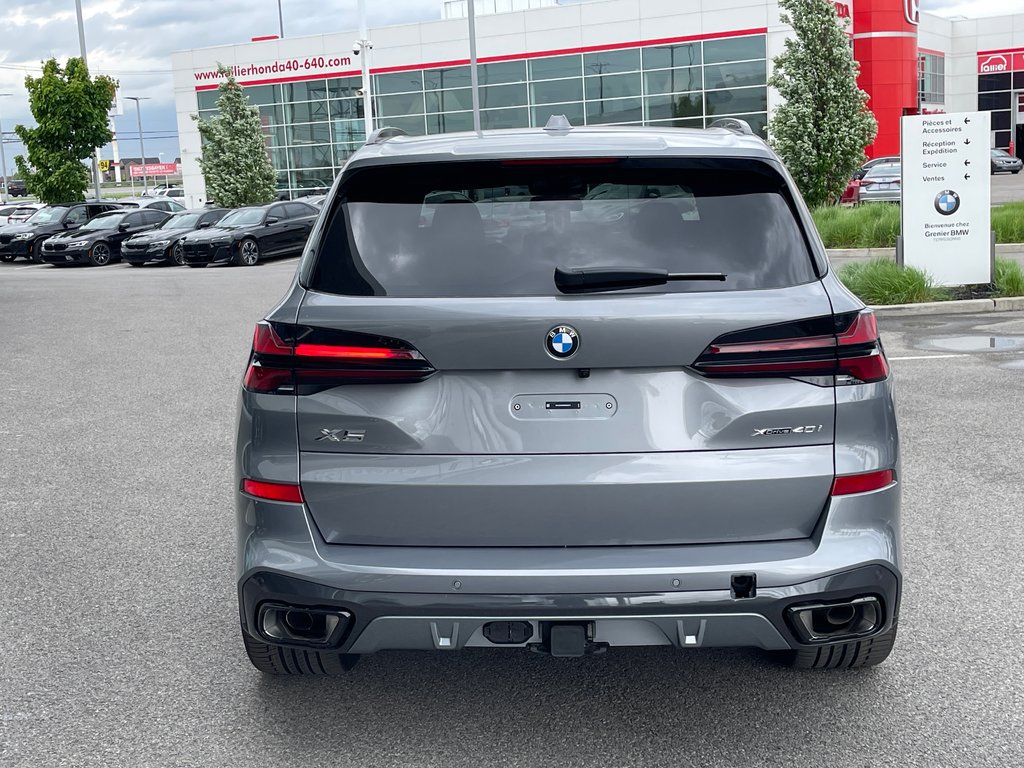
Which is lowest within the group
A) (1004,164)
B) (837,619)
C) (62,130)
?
(837,619)

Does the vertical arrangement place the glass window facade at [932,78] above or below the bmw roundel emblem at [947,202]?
above

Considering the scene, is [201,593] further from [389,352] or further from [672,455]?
[672,455]

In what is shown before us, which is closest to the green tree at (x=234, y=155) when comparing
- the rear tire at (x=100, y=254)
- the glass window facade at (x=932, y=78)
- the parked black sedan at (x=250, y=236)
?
the rear tire at (x=100, y=254)

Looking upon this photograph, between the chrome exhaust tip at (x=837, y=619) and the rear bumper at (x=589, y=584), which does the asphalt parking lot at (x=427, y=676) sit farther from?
the rear bumper at (x=589, y=584)

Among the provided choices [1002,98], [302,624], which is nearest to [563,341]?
[302,624]

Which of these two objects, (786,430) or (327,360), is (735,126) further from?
(327,360)

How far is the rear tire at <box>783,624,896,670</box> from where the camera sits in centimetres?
378

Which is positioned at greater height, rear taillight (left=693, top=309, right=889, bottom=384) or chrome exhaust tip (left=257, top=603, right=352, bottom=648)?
rear taillight (left=693, top=309, right=889, bottom=384)

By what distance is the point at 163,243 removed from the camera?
30.2 meters

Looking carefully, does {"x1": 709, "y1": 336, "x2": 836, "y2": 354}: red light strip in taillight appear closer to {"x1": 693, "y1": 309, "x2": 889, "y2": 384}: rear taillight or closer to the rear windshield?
{"x1": 693, "y1": 309, "x2": 889, "y2": 384}: rear taillight

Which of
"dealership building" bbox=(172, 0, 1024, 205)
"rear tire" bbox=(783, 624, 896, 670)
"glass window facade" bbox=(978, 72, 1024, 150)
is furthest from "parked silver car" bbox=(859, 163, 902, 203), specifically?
"glass window facade" bbox=(978, 72, 1024, 150)

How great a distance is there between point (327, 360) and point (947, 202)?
517 inches

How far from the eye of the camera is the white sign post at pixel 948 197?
14617mm

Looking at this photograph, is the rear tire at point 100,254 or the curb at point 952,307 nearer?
the curb at point 952,307
